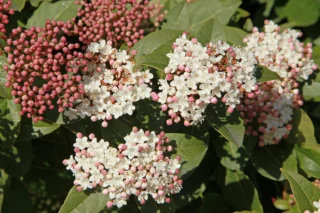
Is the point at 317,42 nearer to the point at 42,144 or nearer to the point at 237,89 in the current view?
the point at 237,89

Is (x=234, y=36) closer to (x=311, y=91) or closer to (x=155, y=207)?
(x=311, y=91)

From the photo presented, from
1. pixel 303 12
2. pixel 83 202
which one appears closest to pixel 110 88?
pixel 83 202

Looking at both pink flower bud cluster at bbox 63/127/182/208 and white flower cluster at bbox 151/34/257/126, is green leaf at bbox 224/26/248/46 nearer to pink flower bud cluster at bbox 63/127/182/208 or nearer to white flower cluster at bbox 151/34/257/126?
white flower cluster at bbox 151/34/257/126

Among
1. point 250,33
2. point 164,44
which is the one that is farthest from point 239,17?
point 164,44

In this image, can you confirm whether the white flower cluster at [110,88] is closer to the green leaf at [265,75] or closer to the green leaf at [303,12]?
the green leaf at [265,75]

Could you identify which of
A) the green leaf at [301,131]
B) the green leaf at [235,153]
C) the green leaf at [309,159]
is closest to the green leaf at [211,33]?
the green leaf at [235,153]

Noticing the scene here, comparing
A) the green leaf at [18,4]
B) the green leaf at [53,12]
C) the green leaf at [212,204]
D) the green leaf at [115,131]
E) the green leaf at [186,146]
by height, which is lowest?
the green leaf at [212,204]
